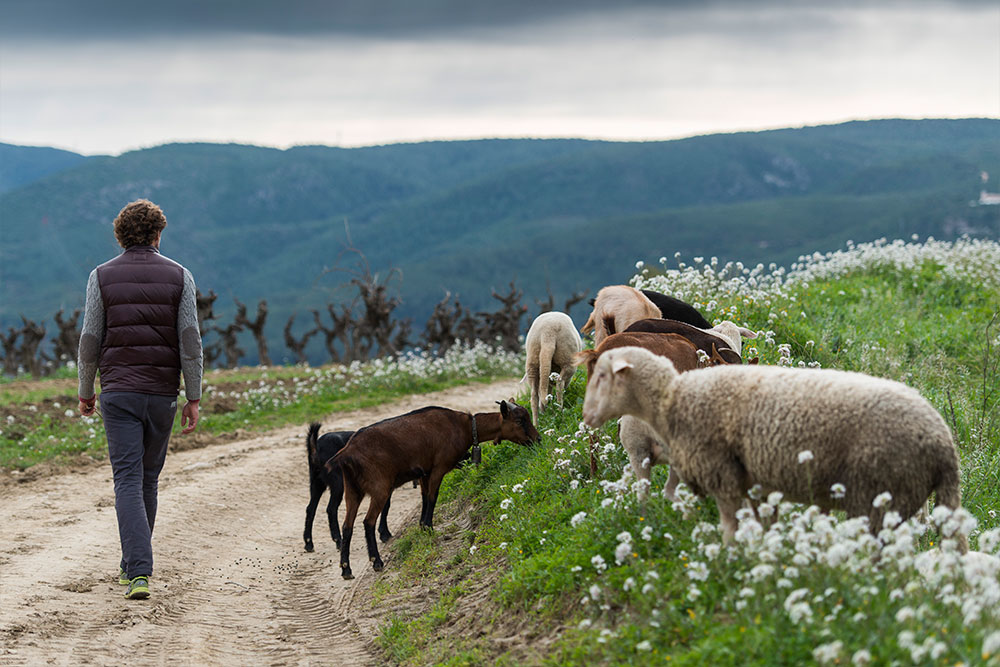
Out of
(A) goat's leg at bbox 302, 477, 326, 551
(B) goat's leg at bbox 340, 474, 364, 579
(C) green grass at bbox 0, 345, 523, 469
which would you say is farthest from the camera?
(C) green grass at bbox 0, 345, 523, 469

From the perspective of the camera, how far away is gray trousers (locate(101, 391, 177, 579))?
7477 mm

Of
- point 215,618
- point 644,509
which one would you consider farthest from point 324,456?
point 644,509

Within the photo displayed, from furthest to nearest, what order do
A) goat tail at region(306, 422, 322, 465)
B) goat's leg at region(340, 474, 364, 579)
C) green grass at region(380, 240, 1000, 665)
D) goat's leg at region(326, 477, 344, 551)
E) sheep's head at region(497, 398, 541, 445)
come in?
goat tail at region(306, 422, 322, 465) → sheep's head at region(497, 398, 541, 445) → goat's leg at region(326, 477, 344, 551) → goat's leg at region(340, 474, 364, 579) → green grass at region(380, 240, 1000, 665)

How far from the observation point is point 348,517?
8.49m

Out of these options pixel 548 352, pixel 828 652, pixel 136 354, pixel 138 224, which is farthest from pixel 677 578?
pixel 548 352

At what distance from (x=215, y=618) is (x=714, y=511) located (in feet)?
12.7

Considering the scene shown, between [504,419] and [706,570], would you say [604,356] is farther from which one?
[504,419]

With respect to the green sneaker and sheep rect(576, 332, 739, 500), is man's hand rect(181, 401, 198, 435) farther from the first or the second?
sheep rect(576, 332, 739, 500)

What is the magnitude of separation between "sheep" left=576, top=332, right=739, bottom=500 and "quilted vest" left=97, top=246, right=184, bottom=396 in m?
3.23

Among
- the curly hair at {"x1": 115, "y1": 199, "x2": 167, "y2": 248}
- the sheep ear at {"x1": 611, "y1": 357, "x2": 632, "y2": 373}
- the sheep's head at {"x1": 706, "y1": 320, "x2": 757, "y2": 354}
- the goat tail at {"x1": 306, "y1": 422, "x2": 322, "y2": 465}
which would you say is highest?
the curly hair at {"x1": 115, "y1": 199, "x2": 167, "y2": 248}

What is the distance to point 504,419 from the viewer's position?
961 centimetres

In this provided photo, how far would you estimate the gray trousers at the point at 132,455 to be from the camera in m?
7.48

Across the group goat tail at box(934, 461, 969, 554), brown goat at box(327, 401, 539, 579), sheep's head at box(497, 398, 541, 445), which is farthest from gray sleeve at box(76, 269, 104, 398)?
goat tail at box(934, 461, 969, 554)

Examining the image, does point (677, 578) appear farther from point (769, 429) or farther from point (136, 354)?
point (136, 354)
